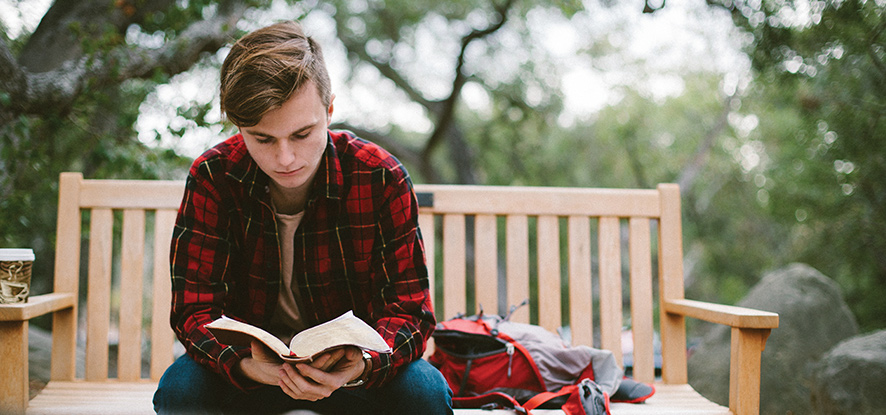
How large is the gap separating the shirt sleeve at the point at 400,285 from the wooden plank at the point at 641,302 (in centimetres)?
115

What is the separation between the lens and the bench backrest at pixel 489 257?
232 cm

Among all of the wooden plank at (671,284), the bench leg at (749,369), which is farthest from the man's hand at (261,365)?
the wooden plank at (671,284)

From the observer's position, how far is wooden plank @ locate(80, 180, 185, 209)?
2363mm

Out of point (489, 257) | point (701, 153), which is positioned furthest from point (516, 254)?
point (701, 153)

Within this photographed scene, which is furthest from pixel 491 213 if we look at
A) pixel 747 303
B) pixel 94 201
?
pixel 747 303

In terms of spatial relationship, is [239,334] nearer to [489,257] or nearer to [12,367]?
[12,367]

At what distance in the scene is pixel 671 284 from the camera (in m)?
2.41

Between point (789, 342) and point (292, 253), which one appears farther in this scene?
point (789, 342)

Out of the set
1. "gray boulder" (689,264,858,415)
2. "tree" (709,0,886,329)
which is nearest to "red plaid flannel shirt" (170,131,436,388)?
"gray boulder" (689,264,858,415)

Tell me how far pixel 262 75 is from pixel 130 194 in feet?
4.30

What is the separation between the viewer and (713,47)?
23.1 feet

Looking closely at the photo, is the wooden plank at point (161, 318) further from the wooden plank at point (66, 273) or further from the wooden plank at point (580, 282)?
the wooden plank at point (580, 282)

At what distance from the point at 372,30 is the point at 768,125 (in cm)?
621

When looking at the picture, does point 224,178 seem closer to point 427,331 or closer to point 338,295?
point 338,295
